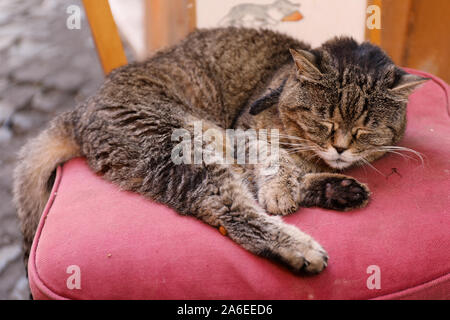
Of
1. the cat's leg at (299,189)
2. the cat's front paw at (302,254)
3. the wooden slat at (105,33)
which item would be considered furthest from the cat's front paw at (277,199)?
the wooden slat at (105,33)

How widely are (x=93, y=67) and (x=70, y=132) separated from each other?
67 centimetres

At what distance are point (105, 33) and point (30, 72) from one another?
1.44ft

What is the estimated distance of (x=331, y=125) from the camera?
1.25 meters

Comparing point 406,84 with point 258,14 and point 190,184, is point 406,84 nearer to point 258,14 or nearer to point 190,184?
point 190,184

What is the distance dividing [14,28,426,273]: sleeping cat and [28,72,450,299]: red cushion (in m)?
0.05

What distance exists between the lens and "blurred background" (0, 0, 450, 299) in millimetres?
1820

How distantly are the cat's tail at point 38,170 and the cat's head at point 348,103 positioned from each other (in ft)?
2.43

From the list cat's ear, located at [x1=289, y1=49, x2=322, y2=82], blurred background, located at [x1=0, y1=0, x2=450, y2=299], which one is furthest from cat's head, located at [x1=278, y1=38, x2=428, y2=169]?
blurred background, located at [x1=0, y1=0, x2=450, y2=299]

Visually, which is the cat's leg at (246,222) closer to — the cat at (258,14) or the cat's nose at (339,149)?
the cat's nose at (339,149)

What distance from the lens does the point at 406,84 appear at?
3.98ft

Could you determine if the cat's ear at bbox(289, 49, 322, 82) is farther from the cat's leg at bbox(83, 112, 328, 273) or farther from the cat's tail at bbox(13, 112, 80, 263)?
the cat's tail at bbox(13, 112, 80, 263)

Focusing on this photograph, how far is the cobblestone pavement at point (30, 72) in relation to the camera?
6.04 ft

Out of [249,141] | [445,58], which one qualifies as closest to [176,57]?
[249,141]

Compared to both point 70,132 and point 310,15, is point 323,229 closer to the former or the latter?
point 70,132
